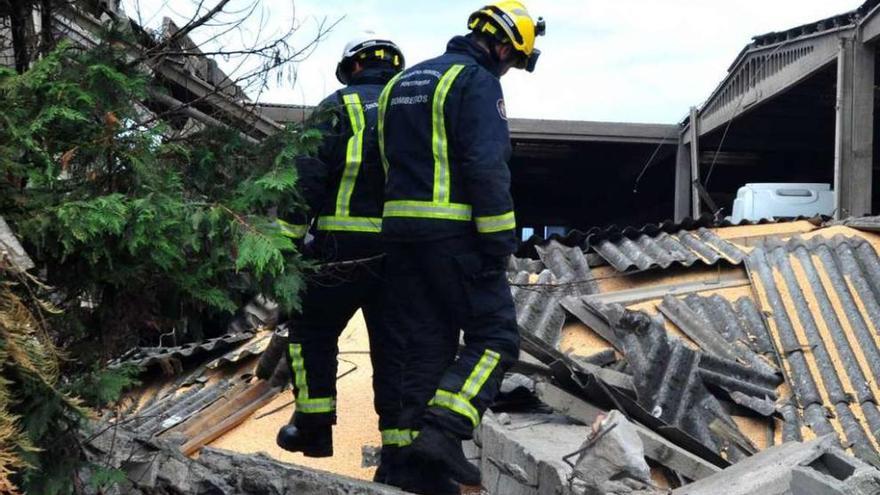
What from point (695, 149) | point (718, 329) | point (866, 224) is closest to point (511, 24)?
point (718, 329)

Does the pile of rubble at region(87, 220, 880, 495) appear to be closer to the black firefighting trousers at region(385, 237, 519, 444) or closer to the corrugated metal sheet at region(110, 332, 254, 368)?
the corrugated metal sheet at region(110, 332, 254, 368)

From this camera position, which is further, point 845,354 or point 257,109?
point 845,354

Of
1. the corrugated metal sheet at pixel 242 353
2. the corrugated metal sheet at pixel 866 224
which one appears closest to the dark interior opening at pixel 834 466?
the corrugated metal sheet at pixel 242 353

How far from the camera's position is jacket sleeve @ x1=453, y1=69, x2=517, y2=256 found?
384cm

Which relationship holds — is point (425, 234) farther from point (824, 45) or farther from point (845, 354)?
point (824, 45)

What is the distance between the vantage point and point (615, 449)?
Answer: 4.10m

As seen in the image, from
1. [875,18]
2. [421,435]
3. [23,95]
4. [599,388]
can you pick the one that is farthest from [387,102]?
[875,18]

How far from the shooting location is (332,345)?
4.52 m

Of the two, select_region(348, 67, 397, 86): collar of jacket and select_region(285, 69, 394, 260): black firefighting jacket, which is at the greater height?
select_region(348, 67, 397, 86): collar of jacket

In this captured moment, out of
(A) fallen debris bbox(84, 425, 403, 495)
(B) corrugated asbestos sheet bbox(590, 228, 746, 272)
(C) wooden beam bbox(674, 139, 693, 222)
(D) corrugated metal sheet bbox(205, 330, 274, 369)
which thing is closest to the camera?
(A) fallen debris bbox(84, 425, 403, 495)

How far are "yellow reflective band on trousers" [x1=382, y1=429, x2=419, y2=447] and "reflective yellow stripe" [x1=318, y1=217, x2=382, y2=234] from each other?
789 millimetres

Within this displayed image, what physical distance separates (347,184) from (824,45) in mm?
7978

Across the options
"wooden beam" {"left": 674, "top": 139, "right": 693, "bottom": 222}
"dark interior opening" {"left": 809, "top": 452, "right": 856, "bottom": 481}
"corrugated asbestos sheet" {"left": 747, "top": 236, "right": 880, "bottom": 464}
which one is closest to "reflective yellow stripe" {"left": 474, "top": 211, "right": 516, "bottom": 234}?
"dark interior opening" {"left": 809, "top": 452, "right": 856, "bottom": 481}

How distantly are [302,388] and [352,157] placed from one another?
3.16 ft
